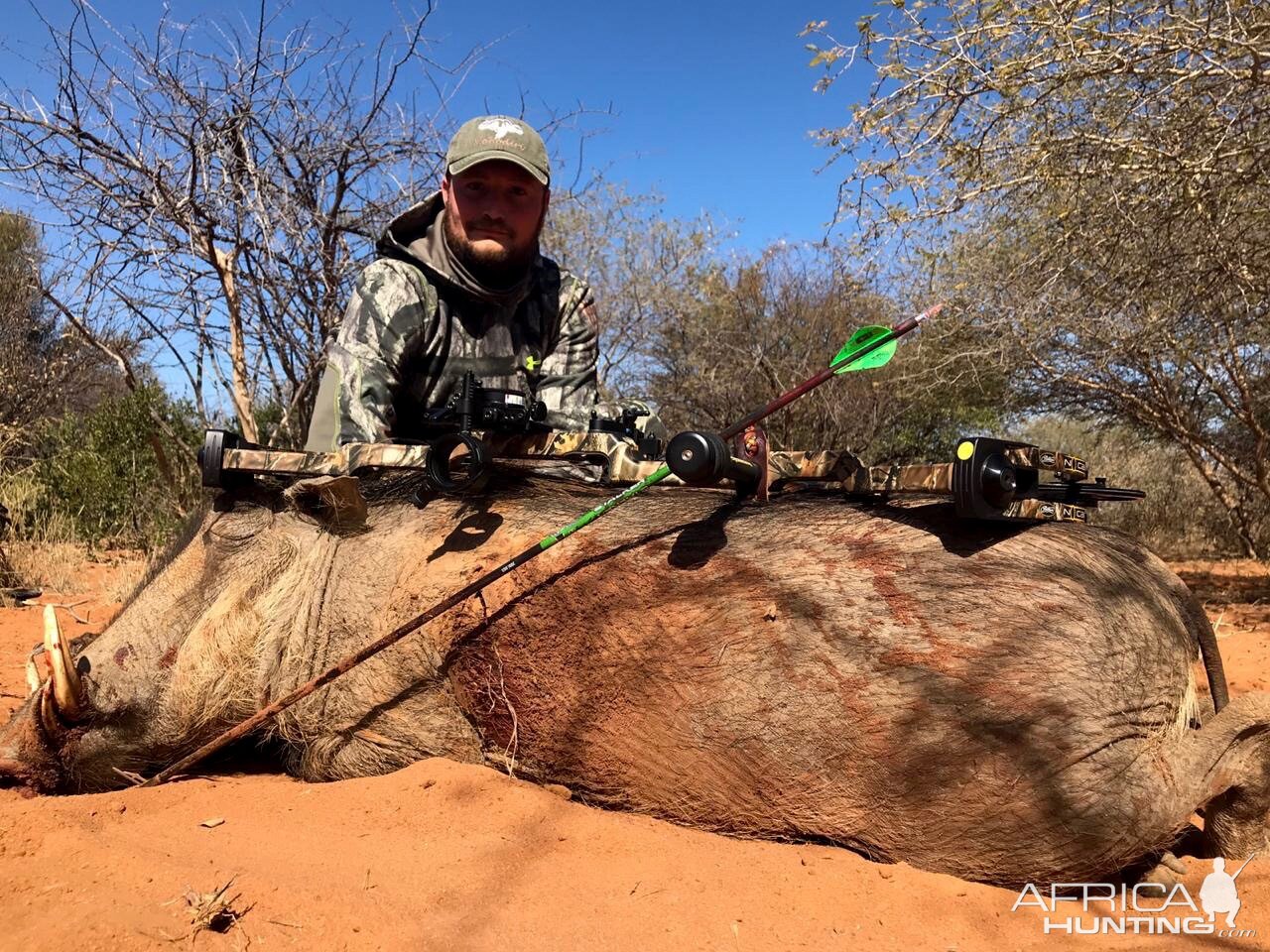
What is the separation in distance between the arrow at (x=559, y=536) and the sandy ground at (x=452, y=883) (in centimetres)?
20

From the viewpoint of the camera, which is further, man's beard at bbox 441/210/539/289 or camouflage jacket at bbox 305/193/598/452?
man's beard at bbox 441/210/539/289

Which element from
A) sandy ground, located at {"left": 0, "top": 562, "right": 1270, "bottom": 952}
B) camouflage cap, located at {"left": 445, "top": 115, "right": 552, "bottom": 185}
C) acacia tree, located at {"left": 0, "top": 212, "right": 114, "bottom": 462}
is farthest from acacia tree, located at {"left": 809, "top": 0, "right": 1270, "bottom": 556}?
acacia tree, located at {"left": 0, "top": 212, "right": 114, "bottom": 462}

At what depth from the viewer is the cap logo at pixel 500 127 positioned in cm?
396

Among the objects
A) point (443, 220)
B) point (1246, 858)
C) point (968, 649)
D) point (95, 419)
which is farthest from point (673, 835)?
point (95, 419)

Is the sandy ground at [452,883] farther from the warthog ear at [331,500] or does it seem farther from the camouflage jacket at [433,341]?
the camouflage jacket at [433,341]

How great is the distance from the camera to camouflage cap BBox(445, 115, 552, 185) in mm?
3918

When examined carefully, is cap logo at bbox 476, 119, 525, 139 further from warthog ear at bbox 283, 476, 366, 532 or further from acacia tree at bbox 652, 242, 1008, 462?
acacia tree at bbox 652, 242, 1008, 462

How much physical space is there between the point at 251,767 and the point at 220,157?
210 inches

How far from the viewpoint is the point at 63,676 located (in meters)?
2.70

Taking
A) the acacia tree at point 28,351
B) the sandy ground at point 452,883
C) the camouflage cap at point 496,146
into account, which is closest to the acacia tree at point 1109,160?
the camouflage cap at point 496,146

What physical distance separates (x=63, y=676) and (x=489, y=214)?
2570mm

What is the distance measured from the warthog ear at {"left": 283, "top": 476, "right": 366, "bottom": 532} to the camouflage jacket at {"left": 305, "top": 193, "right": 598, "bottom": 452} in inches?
16.2

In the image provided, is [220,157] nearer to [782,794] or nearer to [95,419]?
[95,419]

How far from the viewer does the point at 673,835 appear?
2.31m
